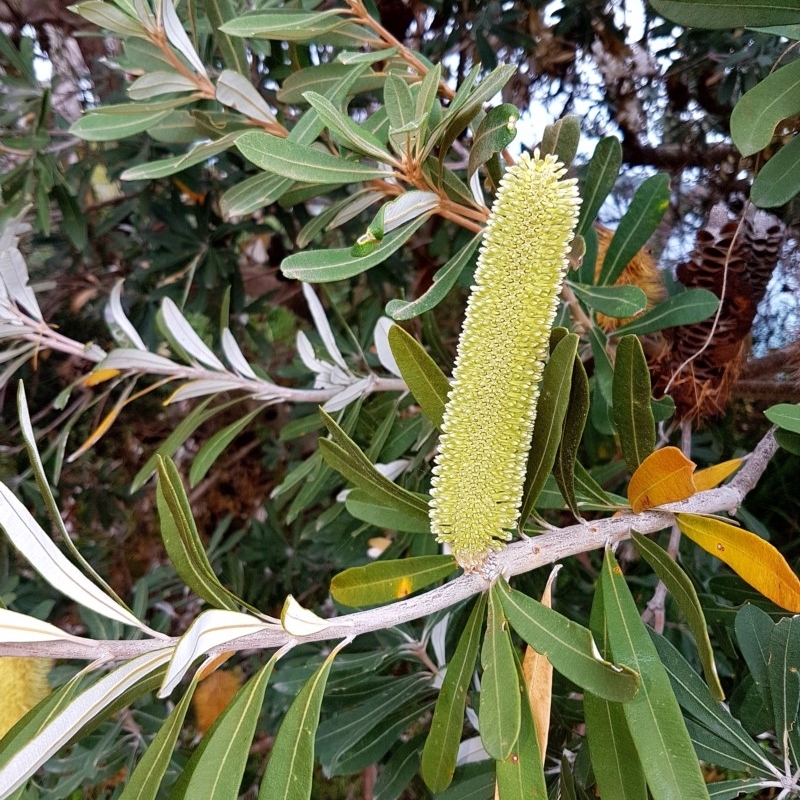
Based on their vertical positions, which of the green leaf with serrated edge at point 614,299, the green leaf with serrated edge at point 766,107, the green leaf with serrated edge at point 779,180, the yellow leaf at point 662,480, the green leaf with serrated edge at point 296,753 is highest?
the green leaf with serrated edge at point 766,107

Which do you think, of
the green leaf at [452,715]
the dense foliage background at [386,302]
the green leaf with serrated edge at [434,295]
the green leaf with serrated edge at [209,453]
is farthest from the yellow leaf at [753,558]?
the green leaf with serrated edge at [209,453]

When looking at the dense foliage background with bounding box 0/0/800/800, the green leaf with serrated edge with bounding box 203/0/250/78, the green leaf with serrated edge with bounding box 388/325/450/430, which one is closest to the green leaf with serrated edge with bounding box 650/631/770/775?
the dense foliage background with bounding box 0/0/800/800

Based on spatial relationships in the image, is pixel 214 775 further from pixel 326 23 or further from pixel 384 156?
pixel 326 23

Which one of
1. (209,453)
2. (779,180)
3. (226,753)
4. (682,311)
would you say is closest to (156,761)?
(226,753)

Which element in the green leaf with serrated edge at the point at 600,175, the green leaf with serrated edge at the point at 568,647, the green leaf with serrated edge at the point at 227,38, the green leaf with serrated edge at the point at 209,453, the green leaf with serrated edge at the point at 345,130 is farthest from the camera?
the green leaf with serrated edge at the point at 209,453

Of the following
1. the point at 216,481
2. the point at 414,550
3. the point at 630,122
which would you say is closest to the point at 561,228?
the point at 414,550

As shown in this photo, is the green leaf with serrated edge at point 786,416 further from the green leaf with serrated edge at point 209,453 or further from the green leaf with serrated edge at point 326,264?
the green leaf with serrated edge at point 209,453

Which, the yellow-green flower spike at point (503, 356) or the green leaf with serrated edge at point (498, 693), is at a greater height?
the yellow-green flower spike at point (503, 356)
